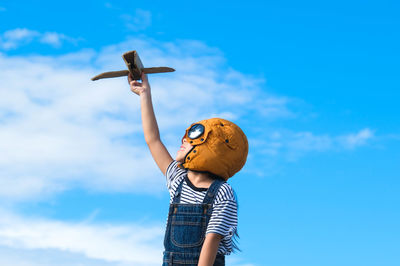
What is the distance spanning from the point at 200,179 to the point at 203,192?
0.18m

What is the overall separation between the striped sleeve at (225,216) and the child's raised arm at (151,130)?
0.86m

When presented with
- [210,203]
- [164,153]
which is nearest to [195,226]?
[210,203]

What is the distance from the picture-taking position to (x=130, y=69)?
5781 millimetres

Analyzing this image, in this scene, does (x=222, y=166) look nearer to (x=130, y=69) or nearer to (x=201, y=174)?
(x=201, y=174)

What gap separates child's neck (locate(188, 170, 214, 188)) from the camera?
16.6 feet

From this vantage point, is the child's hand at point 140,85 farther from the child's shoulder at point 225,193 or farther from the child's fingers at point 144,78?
the child's shoulder at point 225,193

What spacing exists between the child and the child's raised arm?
0.01 m

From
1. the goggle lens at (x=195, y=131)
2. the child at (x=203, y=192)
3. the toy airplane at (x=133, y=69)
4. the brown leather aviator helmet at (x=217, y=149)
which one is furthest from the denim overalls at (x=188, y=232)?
the toy airplane at (x=133, y=69)

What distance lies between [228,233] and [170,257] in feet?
1.96

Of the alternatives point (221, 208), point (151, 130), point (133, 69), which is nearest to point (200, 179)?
point (221, 208)

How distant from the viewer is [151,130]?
18.3ft

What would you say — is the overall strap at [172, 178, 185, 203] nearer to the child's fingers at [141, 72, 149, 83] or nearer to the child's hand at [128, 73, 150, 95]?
the child's hand at [128, 73, 150, 95]

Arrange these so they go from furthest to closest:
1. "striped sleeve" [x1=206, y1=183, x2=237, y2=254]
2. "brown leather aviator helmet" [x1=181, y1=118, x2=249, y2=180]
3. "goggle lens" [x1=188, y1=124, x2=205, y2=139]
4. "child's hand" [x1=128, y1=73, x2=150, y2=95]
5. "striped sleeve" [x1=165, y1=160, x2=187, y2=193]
Answer: "child's hand" [x1=128, y1=73, x2=150, y2=95], "striped sleeve" [x1=165, y1=160, x2=187, y2=193], "goggle lens" [x1=188, y1=124, x2=205, y2=139], "brown leather aviator helmet" [x1=181, y1=118, x2=249, y2=180], "striped sleeve" [x1=206, y1=183, x2=237, y2=254]

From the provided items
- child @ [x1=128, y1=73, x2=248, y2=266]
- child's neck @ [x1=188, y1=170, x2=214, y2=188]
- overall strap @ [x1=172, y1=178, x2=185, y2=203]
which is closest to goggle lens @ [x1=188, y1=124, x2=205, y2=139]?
child @ [x1=128, y1=73, x2=248, y2=266]
